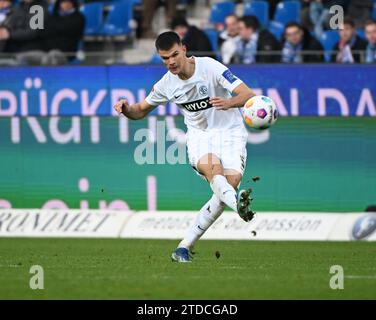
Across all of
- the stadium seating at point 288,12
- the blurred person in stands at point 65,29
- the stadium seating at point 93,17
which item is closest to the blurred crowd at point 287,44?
the stadium seating at point 288,12

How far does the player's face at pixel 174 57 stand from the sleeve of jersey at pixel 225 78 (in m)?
0.43

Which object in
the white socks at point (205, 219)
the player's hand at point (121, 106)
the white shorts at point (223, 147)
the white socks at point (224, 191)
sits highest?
the player's hand at point (121, 106)

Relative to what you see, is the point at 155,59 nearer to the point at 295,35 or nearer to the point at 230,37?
the point at 230,37

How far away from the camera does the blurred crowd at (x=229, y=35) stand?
17.2 metres

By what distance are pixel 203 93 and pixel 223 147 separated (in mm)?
641

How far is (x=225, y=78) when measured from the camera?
11508mm

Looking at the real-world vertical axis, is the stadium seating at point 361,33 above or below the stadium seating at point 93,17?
below

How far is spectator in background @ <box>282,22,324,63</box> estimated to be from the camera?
56.5 feet

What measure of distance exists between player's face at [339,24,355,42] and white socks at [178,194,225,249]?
6.41m

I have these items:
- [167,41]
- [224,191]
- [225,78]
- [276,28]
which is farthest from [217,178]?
[276,28]

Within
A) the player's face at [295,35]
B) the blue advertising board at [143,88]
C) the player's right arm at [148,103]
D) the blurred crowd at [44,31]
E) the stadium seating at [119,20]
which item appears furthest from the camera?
the stadium seating at [119,20]

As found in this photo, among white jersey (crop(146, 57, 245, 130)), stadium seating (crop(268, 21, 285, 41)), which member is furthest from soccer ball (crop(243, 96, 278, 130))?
stadium seating (crop(268, 21, 285, 41))

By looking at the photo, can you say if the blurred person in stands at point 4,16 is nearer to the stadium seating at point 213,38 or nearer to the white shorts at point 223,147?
the stadium seating at point 213,38

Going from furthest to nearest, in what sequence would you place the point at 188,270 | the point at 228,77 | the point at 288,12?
the point at 288,12
the point at 228,77
the point at 188,270
